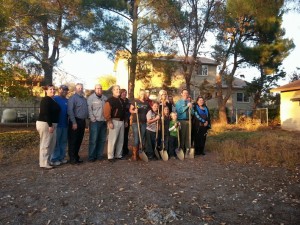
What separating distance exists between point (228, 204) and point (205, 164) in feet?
9.10

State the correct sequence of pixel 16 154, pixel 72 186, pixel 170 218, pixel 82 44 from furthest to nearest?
pixel 82 44 → pixel 16 154 → pixel 72 186 → pixel 170 218

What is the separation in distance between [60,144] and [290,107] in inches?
628

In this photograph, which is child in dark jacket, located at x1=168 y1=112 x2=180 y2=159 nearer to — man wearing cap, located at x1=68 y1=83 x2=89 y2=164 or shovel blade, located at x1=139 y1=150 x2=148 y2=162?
shovel blade, located at x1=139 y1=150 x2=148 y2=162

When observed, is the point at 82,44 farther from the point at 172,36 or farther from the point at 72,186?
the point at 72,186

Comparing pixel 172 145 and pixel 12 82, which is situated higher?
pixel 12 82

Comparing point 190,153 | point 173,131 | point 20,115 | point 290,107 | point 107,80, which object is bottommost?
point 190,153

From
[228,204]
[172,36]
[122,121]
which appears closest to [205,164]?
[122,121]

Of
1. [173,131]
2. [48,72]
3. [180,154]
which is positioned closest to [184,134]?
[173,131]

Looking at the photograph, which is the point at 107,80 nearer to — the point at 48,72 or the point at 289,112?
the point at 48,72

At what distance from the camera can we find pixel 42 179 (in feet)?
19.9

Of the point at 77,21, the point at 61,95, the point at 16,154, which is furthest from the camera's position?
the point at 77,21

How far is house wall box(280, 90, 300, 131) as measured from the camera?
18688 mm

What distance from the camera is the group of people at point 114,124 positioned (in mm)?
6961

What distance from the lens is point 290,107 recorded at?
19.2 m
